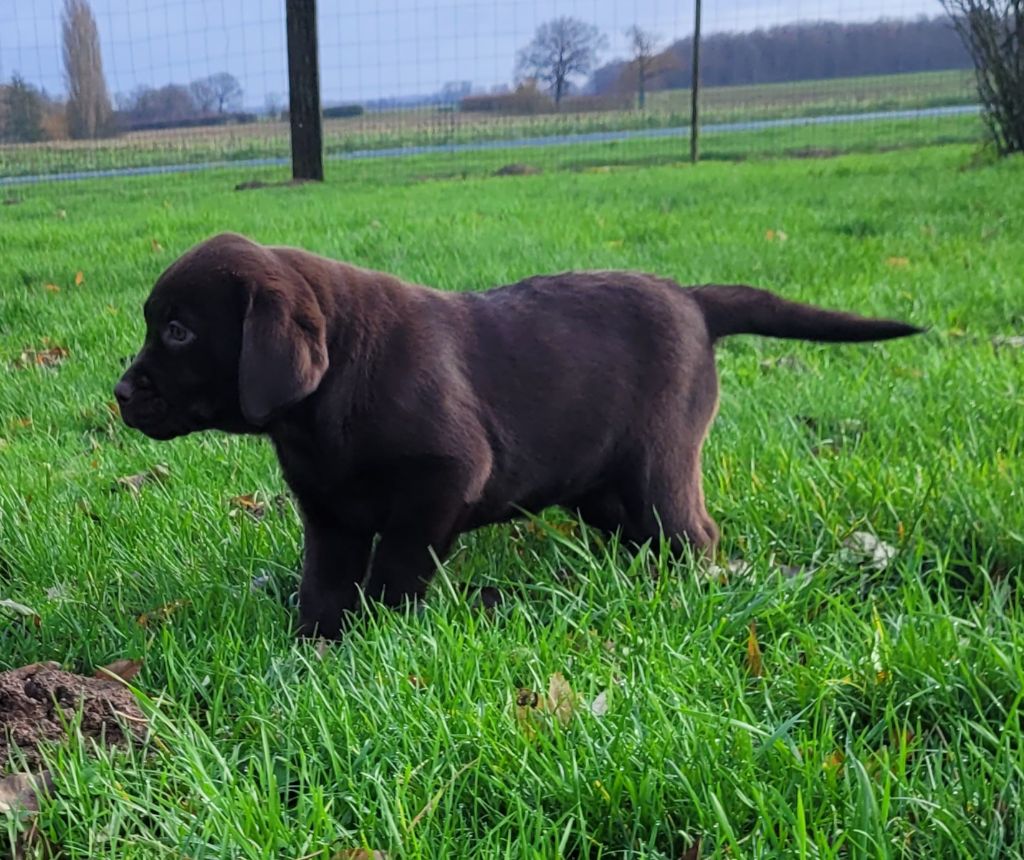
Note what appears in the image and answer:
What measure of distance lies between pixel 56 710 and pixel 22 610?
0.63m

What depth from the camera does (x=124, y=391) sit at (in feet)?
7.69

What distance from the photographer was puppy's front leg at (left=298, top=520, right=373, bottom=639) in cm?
239

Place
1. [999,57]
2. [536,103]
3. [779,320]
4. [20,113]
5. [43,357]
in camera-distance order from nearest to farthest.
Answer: [779,320]
[43,357]
[999,57]
[20,113]
[536,103]

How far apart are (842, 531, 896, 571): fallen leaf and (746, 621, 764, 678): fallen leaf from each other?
480 millimetres

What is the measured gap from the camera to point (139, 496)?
2.99 meters

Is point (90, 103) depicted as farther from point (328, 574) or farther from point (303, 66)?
point (328, 574)

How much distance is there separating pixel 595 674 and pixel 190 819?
71 centimetres

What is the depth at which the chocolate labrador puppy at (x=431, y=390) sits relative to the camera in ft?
7.41

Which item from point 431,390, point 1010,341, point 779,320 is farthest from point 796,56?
point 431,390

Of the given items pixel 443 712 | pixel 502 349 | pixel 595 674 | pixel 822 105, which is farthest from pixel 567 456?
pixel 822 105

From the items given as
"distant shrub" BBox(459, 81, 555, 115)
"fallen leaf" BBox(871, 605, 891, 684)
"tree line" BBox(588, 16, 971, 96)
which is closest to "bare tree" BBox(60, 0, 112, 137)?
"distant shrub" BBox(459, 81, 555, 115)

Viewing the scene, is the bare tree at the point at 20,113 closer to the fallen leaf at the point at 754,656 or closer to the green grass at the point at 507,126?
the green grass at the point at 507,126

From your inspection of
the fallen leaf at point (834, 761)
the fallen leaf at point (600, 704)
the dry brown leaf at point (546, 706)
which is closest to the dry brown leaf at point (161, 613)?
the dry brown leaf at point (546, 706)

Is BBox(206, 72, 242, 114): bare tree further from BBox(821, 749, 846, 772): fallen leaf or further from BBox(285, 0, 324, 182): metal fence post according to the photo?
BBox(821, 749, 846, 772): fallen leaf
